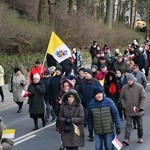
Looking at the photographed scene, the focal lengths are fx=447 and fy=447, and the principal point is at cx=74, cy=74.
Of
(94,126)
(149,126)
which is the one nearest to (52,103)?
(149,126)

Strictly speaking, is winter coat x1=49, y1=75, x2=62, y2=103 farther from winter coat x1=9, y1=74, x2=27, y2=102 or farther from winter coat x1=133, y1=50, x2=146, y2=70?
winter coat x1=133, y1=50, x2=146, y2=70

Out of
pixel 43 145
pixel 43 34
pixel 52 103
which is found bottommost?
pixel 43 145

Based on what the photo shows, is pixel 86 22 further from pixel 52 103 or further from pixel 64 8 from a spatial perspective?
pixel 52 103

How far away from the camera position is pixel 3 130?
5.23 m

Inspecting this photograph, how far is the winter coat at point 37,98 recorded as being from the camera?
1090 centimetres

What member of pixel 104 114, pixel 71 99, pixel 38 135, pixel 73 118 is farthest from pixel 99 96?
pixel 38 135

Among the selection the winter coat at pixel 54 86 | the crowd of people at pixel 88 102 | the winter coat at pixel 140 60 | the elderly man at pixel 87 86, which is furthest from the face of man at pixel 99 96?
the winter coat at pixel 140 60

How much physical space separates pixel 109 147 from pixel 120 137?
2448 mm

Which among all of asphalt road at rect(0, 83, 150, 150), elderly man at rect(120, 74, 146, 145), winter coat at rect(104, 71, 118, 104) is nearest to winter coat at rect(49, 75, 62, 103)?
asphalt road at rect(0, 83, 150, 150)

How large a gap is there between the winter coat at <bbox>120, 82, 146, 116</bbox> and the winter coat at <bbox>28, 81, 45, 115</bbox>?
7.60ft

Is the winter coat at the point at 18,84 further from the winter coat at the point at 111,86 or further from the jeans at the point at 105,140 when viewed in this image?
the jeans at the point at 105,140

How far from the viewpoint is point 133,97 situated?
943 centimetres

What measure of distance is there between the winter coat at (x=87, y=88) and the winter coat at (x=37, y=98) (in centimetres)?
111

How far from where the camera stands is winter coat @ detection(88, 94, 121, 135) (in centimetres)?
777
